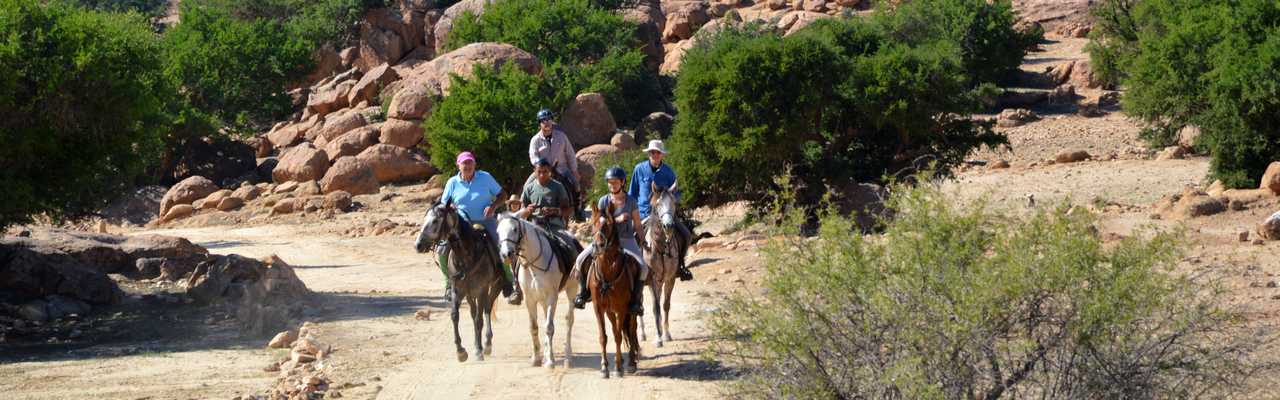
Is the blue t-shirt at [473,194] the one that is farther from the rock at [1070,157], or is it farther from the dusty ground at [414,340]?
the rock at [1070,157]

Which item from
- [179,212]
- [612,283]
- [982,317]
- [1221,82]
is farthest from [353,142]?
[982,317]

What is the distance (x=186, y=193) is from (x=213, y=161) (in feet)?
18.3

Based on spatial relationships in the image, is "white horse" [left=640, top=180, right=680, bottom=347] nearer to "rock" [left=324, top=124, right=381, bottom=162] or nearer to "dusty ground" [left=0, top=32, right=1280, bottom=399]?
"dusty ground" [left=0, top=32, right=1280, bottom=399]

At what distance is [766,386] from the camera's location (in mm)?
9633

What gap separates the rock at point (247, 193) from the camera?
43188mm

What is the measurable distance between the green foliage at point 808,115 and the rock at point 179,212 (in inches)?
782

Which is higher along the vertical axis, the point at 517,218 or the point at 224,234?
the point at 517,218

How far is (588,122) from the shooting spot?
1818 inches

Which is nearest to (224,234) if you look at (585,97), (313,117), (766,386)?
(585,97)

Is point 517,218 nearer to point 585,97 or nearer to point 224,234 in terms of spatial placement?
point 224,234

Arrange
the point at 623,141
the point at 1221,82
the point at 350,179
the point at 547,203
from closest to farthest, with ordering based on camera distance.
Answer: the point at 547,203, the point at 1221,82, the point at 350,179, the point at 623,141

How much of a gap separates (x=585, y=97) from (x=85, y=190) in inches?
1066

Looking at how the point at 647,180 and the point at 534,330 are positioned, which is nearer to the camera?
the point at 534,330

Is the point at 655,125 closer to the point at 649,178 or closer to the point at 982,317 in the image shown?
the point at 649,178
